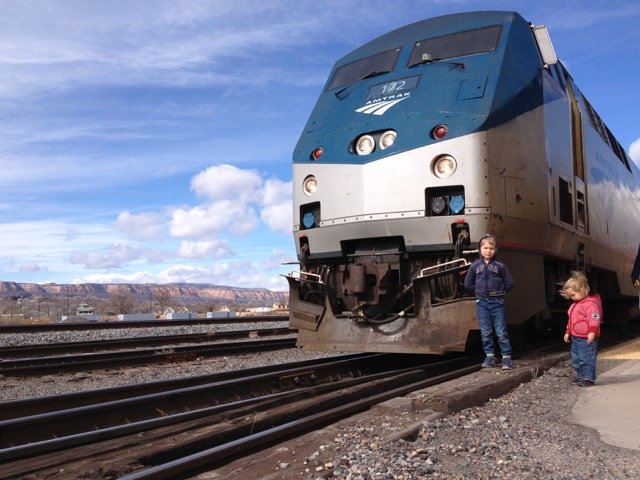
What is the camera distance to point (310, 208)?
7.28 m

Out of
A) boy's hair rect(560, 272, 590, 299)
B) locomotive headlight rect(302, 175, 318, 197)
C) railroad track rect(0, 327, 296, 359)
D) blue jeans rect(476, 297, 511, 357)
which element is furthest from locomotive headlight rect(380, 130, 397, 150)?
railroad track rect(0, 327, 296, 359)

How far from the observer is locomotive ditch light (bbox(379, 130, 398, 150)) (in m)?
6.59

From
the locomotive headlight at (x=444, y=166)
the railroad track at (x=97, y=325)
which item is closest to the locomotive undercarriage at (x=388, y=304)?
the locomotive headlight at (x=444, y=166)

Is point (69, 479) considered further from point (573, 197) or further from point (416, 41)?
point (573, 197)

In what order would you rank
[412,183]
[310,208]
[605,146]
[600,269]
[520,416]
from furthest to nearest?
[605,146], [600,269], [310,208], [412,183], [520,416]

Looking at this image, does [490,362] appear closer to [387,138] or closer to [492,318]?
[492,318]

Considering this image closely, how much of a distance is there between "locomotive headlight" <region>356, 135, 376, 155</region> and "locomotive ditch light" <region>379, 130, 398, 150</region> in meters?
0.10

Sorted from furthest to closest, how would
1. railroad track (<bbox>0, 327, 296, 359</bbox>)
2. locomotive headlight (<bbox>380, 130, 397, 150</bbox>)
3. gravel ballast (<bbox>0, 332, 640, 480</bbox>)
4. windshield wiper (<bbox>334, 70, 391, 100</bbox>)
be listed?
1. railroad track (<bbox>0, 327, 296, 359</bbox>)
2. windshield wiper (<bbox>334, 70, 391, 100</bbox>)
3. locomotive headlight (<bbox>380, 130, 397, 150</bbox>)
4. gravel ballast (<bbox>0, 332, 640, 480</bbox>)

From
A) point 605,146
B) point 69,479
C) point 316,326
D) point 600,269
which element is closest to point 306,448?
point 69,479

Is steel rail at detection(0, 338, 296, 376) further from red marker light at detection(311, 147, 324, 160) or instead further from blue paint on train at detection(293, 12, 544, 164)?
red marker light at detection(311, 147, 324, 160)

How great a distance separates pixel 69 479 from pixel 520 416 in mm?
3143

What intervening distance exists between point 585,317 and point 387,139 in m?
2.69

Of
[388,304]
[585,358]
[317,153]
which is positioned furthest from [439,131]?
[585,358]

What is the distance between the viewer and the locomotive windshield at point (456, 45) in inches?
280
